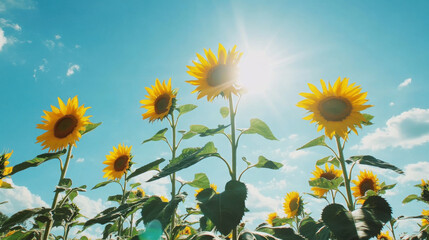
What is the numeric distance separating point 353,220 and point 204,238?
1056mm

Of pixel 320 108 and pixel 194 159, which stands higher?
pixel 320 108

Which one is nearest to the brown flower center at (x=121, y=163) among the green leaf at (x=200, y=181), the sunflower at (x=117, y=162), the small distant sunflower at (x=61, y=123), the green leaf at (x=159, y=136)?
the sunflower at (x=117, y=162)

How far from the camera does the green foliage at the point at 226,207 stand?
1515 millimetres

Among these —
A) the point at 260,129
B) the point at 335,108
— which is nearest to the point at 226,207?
the point at 260,129

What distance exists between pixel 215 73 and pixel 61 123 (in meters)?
2.49

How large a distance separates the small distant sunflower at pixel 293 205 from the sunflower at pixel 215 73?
5504mm

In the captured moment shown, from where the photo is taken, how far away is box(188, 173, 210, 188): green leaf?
2.80 meters

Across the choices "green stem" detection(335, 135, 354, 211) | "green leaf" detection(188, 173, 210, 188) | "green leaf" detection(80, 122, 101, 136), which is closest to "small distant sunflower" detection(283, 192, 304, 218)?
"green stem" detection(335, 135, 354, 211)

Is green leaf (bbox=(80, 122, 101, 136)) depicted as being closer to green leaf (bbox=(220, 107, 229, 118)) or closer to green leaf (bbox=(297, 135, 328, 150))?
green leaf (bbox=(220, 107, 229, 118))

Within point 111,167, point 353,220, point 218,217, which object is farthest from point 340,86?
point 111,167

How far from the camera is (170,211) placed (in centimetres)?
178

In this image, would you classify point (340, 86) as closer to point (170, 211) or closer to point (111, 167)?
point (170, 211)

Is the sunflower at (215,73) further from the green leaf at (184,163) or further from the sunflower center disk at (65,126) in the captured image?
the sunflower center disk at (65,126)

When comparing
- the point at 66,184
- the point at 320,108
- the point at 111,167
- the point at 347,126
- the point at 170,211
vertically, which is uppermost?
the point at 111,167
